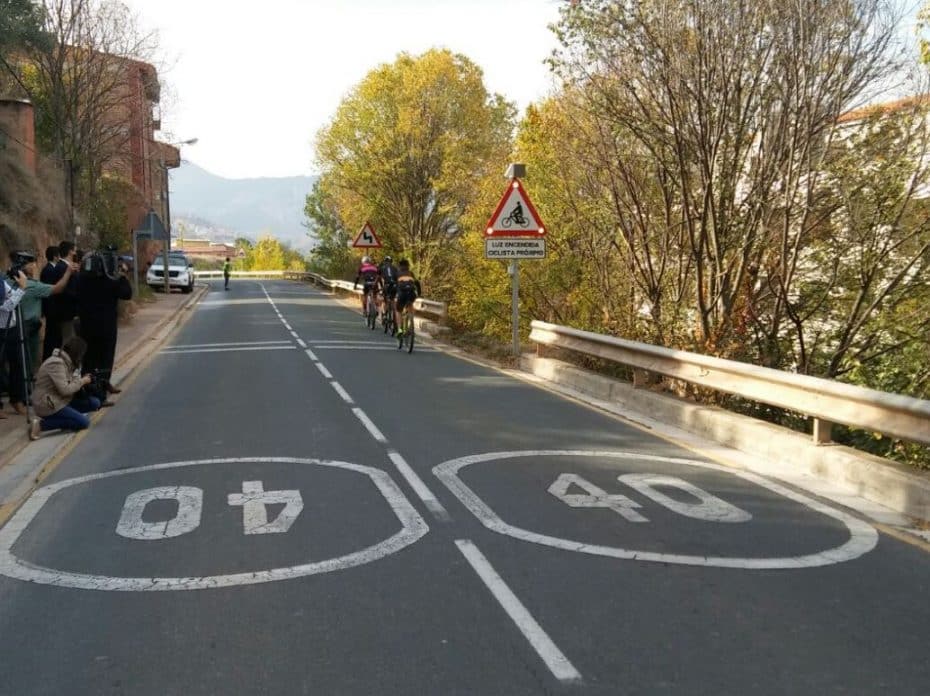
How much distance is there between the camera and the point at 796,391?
806 cm

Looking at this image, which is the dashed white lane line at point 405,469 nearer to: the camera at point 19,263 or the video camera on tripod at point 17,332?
the video camera on tripod at point 17,332

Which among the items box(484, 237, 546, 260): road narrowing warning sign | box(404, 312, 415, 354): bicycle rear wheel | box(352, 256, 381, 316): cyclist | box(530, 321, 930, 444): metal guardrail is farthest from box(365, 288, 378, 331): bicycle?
box(530, 321, 930, 444): metal guardrail

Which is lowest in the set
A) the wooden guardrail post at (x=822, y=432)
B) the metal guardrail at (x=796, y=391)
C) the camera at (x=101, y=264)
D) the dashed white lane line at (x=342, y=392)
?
the dashed white lane line at (x=342, y=392)

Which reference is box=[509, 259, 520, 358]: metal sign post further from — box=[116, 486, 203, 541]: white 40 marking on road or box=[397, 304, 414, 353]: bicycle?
box=[116, 486, 203, 541]: white 40 marking on road

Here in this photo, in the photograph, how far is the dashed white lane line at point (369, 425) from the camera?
9.46 m

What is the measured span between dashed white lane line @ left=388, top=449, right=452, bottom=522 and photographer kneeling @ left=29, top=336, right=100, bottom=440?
3.67m

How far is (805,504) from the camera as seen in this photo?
687cm

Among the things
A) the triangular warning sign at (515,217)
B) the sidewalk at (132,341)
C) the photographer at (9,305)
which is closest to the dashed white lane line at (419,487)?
the sidewalk at (132,341)

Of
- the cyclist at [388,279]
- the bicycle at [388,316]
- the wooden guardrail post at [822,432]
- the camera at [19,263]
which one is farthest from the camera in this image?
the bicycle at [388,316]

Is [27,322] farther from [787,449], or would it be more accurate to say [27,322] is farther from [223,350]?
[787,449]

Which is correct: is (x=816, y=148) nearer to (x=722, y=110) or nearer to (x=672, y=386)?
(x=722, y=110)

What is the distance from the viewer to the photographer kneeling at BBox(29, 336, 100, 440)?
979 centimetres

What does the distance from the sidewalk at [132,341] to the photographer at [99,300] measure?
2.84 feet

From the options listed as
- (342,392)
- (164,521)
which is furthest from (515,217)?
(164,521)
